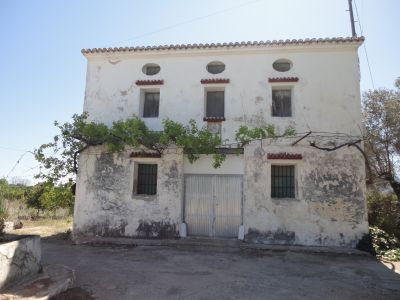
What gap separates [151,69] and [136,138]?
3279 millimetres

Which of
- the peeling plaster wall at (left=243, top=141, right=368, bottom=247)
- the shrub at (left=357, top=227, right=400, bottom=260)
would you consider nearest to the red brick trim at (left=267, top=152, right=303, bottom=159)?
the peeling plaster wall at (left=243, top=141, right=368, bottom=247)

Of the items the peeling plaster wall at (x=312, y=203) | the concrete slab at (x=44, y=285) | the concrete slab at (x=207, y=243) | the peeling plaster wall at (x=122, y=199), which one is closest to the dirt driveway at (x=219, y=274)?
the concrete slab at (x=207, y=243)

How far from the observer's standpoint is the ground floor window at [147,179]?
11750 mm

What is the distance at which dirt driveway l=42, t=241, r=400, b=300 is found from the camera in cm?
610

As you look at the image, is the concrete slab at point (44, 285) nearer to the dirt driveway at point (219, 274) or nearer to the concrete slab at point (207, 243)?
the dirt driveway at point (219, 274)

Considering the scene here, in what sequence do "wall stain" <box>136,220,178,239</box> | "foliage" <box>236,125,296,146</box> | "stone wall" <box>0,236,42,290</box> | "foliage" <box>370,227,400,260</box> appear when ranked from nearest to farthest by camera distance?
1. "stone wall" <box>0,236,42,290</box>
2. "foliage" <box>370,227,400,260</box>
3. "foliage" <box>236,125,296,146</box>
4. "wall stain" <box>136,220,178,239</box>

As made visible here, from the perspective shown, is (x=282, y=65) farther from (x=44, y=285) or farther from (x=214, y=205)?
(x=44, y=285)

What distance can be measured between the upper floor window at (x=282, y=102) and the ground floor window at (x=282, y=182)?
1.96 m

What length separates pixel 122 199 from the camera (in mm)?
11453

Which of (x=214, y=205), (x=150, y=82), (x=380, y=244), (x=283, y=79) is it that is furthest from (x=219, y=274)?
(x=150, y=82)

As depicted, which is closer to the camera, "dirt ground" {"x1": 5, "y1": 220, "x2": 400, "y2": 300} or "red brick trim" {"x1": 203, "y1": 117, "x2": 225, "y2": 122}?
"dirt ground" {"x1": 5, "y1": 220, "x2": 400, "y2": 300}

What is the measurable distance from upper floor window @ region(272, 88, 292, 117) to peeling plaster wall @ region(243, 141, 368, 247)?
133cm

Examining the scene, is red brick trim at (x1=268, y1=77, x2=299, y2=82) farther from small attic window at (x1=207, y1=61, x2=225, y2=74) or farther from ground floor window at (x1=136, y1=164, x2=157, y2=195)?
ground floor window at (x1=136, y1=164, x2=157, y2=195)

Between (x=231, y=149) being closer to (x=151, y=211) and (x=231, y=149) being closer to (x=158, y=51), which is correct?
Result: (x=151, y=211)
